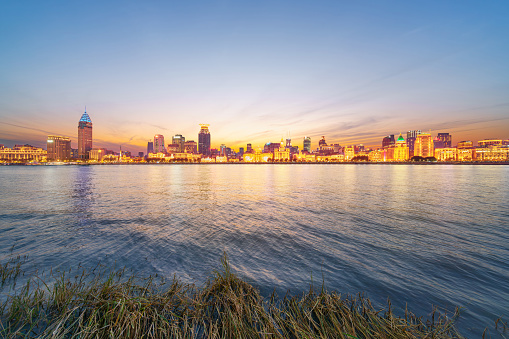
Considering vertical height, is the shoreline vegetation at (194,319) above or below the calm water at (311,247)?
above

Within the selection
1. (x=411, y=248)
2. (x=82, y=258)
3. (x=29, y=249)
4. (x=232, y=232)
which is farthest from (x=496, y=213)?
(x=29, y=249)

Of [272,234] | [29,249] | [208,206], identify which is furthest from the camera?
[208,206]

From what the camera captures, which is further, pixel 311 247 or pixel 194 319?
pixel 311 247

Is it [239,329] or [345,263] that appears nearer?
[239,329]

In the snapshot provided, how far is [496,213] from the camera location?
63.3 ft

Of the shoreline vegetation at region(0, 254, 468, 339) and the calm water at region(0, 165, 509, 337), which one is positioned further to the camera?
the calm water at region(0, 165, 509, 337)

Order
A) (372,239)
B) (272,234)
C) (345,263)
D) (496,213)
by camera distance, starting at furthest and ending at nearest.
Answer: (496,213) < (272,234) < (372,239) < (345,263)

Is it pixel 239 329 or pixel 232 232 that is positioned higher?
pixel 239 329

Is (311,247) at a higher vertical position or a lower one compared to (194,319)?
lower

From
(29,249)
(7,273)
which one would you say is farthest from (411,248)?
(29,249)

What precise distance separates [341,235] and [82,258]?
1375cm

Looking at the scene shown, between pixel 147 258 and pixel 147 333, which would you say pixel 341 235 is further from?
pixel 147 333

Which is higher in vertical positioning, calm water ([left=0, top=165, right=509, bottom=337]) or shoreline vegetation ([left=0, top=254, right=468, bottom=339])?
shoreline vegetation ([left=0, top=254, right=468, bottom=339])

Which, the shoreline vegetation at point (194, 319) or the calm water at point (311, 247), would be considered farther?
the calm water at point (311, 247)
